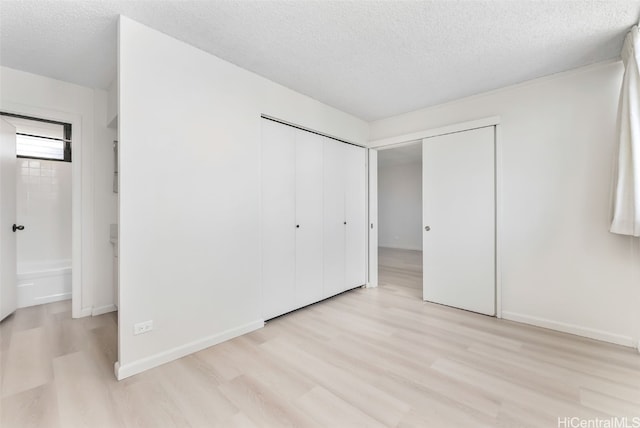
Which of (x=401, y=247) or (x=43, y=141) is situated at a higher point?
(x=43, y=141)

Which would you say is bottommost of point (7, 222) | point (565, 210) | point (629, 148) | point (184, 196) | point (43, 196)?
point (7, 222)

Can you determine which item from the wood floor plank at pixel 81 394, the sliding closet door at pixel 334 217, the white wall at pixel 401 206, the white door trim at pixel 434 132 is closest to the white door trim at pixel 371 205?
the white door trim at pixel 434 132

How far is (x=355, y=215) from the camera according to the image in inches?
154

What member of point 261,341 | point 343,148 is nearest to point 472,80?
point 343,148

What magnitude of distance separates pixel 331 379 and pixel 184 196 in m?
1.76

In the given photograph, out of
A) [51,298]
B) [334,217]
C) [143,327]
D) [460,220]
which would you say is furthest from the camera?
[334,217]

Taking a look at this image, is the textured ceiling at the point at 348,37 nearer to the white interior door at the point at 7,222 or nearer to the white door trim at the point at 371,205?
the white interior door at the point at 7,222

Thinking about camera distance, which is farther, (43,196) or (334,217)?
(43,196)

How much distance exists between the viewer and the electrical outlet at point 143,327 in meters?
1.91

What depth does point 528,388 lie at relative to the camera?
173cm

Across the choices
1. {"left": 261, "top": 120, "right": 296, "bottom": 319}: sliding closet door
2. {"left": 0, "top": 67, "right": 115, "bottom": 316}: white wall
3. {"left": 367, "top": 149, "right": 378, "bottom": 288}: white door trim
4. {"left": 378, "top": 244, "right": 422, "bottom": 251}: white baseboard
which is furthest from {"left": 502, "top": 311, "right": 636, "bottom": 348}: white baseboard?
{"left": 378, "top": 244, "right": 422, "bottom": 251}: white baseboard

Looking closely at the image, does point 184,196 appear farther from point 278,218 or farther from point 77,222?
point 77,222

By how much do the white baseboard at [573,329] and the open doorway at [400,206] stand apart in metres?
3.02

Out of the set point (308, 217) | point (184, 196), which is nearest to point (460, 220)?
point (308, 217)
